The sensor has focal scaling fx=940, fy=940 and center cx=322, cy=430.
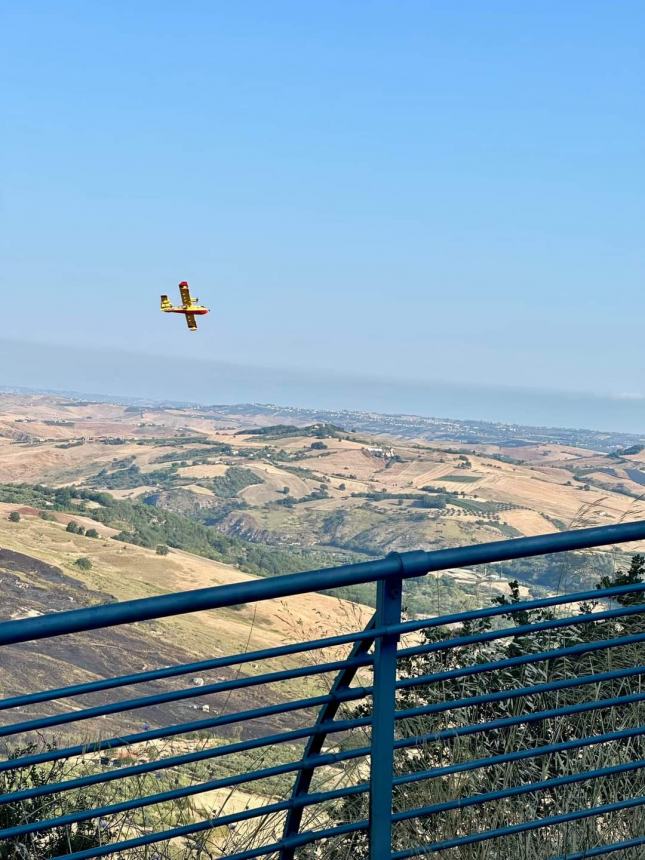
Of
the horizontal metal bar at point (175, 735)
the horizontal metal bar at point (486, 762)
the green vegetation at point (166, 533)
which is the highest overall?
the horizontal metal bar at point (175, 735)

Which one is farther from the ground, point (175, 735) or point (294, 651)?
point (294, 651)

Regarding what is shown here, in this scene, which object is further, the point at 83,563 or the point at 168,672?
the point at 83,563

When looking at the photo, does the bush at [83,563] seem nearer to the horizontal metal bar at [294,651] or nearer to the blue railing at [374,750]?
the blue railing at [374,750]

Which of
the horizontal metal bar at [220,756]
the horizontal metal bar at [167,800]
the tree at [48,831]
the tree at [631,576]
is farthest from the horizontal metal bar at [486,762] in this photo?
the tree at [631,576]

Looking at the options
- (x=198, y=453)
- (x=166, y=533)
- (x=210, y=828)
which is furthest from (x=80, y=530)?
(x=210, y=828)

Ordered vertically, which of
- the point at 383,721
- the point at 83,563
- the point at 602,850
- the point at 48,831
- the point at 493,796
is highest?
the point at 383,721

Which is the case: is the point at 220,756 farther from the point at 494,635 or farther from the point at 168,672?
the point at 494,635

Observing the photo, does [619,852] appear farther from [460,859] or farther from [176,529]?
[176,529]

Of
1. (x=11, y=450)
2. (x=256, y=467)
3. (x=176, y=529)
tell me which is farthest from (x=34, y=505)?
(x=11, y=450)
